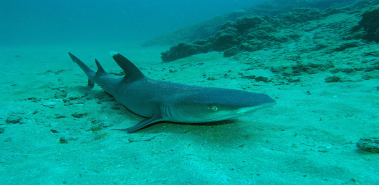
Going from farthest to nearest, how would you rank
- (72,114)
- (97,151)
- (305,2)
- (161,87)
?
(305,2) < (72,114) < (161,87) < (97,151)

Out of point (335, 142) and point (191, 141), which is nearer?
point (335, 142)

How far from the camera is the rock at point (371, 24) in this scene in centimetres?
687

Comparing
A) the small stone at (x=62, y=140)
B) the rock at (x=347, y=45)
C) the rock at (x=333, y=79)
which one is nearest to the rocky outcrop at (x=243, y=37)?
the rock at (x=347, y=45)

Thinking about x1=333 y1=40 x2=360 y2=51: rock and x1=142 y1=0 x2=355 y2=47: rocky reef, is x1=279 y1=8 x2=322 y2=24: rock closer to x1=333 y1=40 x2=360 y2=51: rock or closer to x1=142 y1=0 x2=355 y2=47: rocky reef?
x1=333 y1=40 x2=360 y2=51: rock

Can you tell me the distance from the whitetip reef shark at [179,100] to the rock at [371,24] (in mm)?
7848

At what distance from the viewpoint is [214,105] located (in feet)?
7.41

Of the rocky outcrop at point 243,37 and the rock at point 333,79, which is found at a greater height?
the rocky outcrop at point 243,37

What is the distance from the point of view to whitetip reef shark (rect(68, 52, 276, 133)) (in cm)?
216

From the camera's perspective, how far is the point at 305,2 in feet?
88.6

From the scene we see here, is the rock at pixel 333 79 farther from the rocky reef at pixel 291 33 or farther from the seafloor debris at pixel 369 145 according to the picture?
the rocky reef at pixel 291 33

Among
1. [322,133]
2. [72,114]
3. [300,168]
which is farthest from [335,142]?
[72,114]

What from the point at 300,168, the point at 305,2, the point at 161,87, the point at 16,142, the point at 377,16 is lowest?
the point at 300,168

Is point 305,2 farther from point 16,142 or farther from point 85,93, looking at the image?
point 16,142

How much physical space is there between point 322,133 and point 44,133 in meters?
3.81
